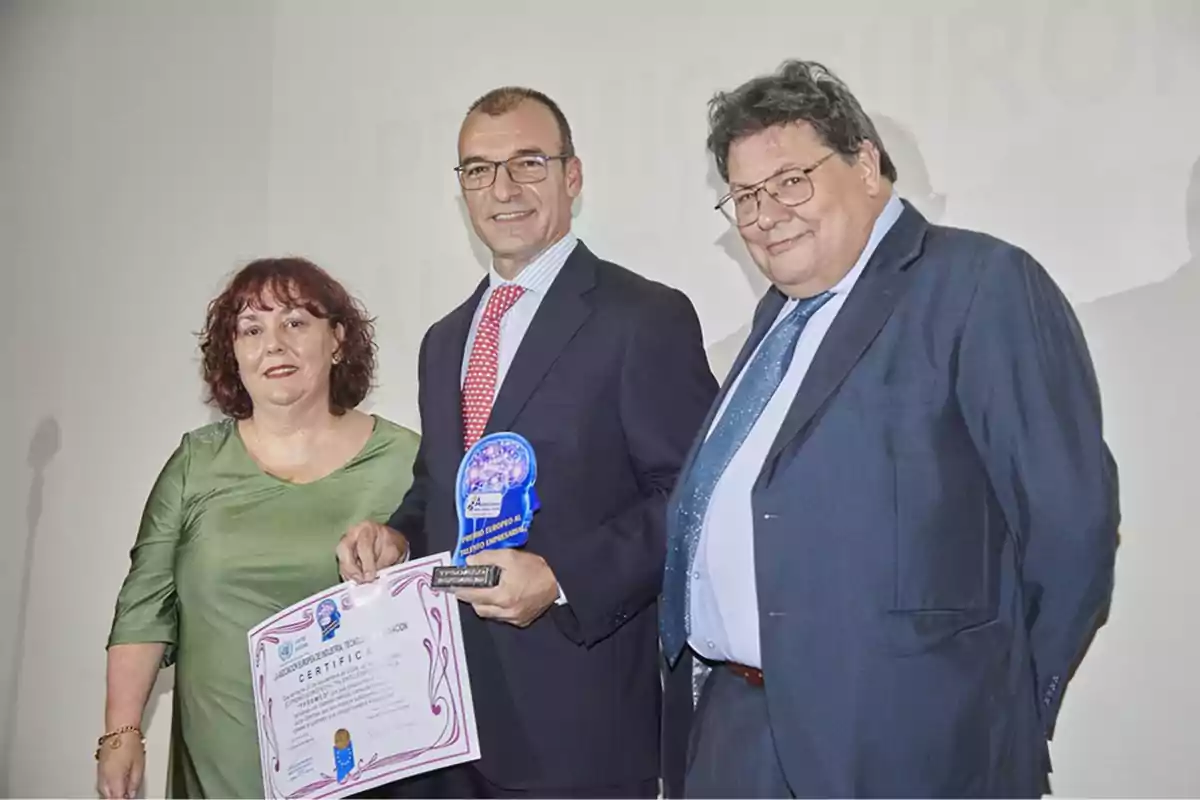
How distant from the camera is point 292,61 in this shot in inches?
122

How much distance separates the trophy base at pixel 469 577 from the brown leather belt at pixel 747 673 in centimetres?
38

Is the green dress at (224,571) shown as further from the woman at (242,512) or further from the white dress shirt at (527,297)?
the white dress shirt at (527,297)

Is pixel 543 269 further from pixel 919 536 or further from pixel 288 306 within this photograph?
pixel 919 536

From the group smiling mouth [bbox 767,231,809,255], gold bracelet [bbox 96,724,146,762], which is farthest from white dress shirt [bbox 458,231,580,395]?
gold bracelet [bbox 96,724,146,762]

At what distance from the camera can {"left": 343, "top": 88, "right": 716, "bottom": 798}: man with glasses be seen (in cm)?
194

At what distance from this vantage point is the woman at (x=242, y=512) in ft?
7.63

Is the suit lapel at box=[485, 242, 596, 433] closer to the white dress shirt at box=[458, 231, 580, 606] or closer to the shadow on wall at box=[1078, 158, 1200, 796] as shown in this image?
the white dress shirt at box=[458, 231, 580, 606]

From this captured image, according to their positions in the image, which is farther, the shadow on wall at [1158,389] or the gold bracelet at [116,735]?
the gold bracelet at [116,735]

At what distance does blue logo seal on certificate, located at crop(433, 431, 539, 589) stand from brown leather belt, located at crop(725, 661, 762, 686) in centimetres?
39

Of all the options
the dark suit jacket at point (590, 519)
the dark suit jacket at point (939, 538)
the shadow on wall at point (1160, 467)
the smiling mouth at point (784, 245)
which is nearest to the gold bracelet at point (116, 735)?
the dark suit jacket at point (590, 519)

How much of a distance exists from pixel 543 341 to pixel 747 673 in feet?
2.23

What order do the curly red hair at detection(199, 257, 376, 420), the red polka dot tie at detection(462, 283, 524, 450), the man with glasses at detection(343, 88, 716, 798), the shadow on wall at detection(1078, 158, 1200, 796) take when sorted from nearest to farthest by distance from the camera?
1. the man with glasses at detection(343, 88, 716, 798)
2. the red polka dot tie at detection(462, 283, 524, 450)
3. the shadow on wall at detection(1078, 158, 1200, 796)
4. the curly red hair at detection(199, 257, 376, 420)

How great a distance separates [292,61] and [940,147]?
1.70m

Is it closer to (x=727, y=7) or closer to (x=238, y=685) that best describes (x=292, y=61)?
(x=727, y=7)
